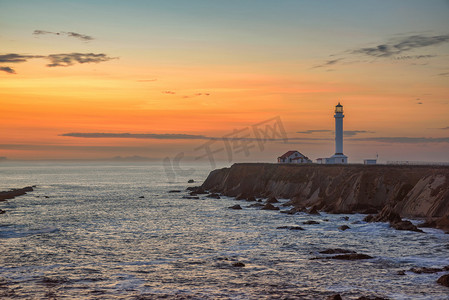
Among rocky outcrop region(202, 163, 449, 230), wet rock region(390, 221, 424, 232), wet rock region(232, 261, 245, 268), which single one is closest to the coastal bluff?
rocky outcrop region(202, 163, 449, 230)

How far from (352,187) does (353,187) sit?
1.05ft

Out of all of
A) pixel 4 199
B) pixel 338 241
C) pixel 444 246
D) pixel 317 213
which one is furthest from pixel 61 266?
pixel 4 199

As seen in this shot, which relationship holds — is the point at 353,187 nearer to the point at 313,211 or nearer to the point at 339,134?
the point at 313,211

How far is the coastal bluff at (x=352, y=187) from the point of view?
2124 inches

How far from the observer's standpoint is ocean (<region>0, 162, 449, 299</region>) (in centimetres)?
2533

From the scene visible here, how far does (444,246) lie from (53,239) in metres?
34.6

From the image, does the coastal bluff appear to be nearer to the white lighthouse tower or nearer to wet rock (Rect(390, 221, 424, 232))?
wet rock (Rect(390, 221, 424, 232))

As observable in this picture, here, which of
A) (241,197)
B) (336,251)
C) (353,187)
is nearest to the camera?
(336,251)

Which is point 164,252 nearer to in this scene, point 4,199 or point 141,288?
point 141,288

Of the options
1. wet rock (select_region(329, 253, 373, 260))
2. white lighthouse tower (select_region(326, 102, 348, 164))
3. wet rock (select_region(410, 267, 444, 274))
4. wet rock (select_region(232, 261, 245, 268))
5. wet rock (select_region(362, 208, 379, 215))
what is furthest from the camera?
white lighthouse tower (select_region(326, 102, 348, 164))

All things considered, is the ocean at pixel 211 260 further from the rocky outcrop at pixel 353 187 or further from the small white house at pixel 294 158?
the small white house at pixel 294 158

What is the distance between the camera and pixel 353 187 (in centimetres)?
6662

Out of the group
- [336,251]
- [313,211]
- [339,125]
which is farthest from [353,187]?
[339,125]

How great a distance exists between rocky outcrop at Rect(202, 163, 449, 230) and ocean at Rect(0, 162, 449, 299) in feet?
21.6
